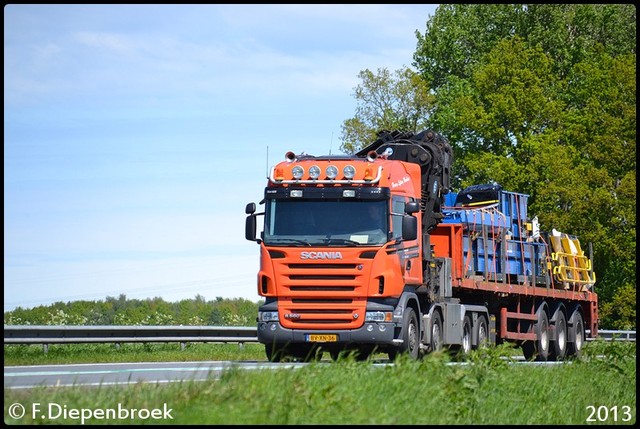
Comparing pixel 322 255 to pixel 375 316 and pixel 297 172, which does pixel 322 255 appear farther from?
pixel 297 172

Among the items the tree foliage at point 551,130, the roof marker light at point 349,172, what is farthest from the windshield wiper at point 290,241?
the tree foliage at point 551,130

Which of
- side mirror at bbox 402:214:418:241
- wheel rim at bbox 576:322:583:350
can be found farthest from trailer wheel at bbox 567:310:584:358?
side mirror at bbox 402:214:418:241

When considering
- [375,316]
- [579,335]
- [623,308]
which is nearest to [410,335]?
[375,316]

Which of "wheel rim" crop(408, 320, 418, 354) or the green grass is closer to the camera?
the green grass

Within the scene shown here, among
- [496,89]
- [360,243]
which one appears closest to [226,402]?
[360,243]

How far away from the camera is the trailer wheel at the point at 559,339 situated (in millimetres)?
31562

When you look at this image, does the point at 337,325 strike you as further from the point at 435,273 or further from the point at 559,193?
the point at 559,193

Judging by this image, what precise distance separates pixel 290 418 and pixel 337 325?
9.17 m

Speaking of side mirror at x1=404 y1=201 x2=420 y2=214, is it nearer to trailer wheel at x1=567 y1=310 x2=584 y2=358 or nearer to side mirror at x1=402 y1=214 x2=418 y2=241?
side mirror at x1=402 y1=214 x2=418 y2=241

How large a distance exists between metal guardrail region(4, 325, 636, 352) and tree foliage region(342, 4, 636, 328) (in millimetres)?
18157

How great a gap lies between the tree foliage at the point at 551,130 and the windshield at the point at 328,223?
27.1 metres

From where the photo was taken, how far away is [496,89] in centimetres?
5297

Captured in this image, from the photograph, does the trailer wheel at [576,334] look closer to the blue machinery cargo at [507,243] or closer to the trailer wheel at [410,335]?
the blue machinery cargo at [507,243]

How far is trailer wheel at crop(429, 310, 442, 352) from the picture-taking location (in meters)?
24.3
